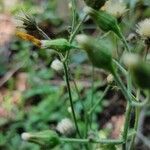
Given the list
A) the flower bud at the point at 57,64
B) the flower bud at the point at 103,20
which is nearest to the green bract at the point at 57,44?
the flower bud at the point at 103,20

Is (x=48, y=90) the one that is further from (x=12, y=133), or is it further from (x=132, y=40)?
(x=132, y=40)

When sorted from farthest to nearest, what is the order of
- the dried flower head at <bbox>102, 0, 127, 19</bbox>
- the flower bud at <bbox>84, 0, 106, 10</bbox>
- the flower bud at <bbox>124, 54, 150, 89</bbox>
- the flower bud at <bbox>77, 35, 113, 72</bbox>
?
1. the dried flower head at <bbox>102, 0, 127, 19</bbox>
2. the flower bud at <bbox>84, 0, 106, 10</bbox>
3. the flower bud at <bbox>77, 35, 113, 72</bbox>
4. the flower bud at <bbox>124, 54, 150, 89</bbox>

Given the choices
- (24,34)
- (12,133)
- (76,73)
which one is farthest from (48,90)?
(24,34)

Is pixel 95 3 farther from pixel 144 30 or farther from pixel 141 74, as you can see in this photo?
pixel 141 74

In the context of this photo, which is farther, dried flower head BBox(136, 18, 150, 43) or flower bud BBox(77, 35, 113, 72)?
dried flower head BBox(136, 18, 150, 43)

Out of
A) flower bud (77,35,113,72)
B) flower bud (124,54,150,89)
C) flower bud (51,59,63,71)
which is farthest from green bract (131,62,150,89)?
flower bud (51,59,63,71)

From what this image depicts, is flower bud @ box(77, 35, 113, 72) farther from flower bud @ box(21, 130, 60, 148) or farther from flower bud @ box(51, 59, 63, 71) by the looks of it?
flower bud @ box(51, 59, 63, 71)
